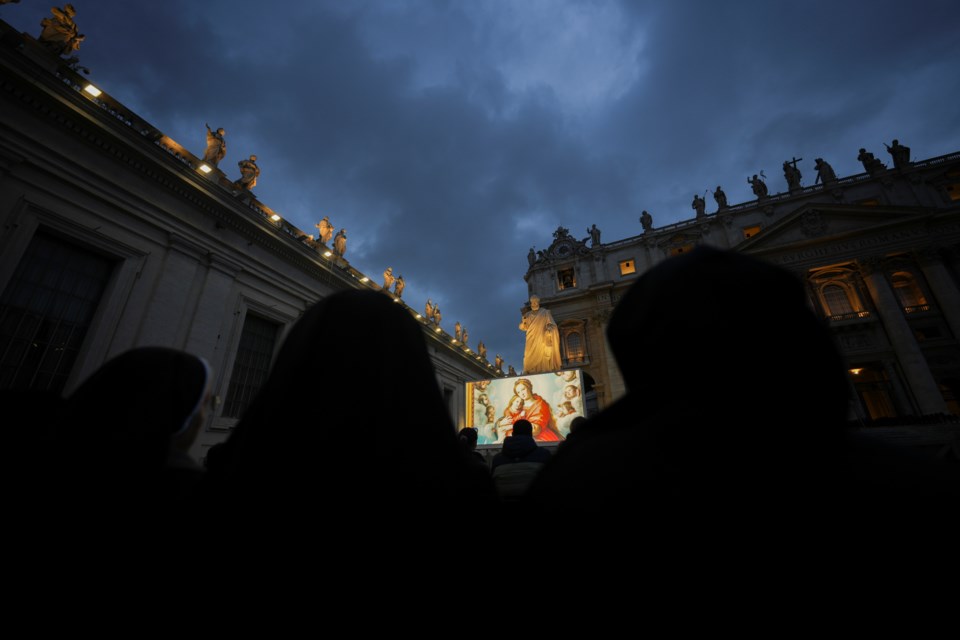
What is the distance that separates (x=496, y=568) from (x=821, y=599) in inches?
34.3

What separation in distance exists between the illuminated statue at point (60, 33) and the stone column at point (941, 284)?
→ 1453 inches

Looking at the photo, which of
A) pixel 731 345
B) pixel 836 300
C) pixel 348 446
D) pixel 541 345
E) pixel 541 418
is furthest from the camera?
pixel 836 300

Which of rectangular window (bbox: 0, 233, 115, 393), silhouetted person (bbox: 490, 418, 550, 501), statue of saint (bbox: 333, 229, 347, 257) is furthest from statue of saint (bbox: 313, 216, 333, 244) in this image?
silhouetted person (bbox: 490, 418, 550, 501)

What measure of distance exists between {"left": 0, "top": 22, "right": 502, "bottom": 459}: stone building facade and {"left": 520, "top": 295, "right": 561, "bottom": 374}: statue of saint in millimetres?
8937

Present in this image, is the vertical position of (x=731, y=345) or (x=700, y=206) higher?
(x=700, y=206)

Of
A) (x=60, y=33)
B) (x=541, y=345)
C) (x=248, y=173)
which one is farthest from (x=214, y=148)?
(x=541, y=345)

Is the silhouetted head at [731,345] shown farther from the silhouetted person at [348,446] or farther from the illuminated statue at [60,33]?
the illuminated statue at [60,33]

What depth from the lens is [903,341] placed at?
63.2 ft

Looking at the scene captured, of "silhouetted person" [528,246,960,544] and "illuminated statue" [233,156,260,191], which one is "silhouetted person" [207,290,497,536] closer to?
"silhouetted person" [528,246,960,544]

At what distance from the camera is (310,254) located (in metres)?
13.9

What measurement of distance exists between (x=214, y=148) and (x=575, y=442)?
14564 millimetres

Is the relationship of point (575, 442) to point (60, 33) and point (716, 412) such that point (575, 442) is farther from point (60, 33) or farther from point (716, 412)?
point (60, 33)

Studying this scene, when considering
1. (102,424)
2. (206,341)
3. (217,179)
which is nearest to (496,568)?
(102,424)

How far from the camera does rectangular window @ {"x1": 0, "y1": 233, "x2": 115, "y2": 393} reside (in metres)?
7.16
